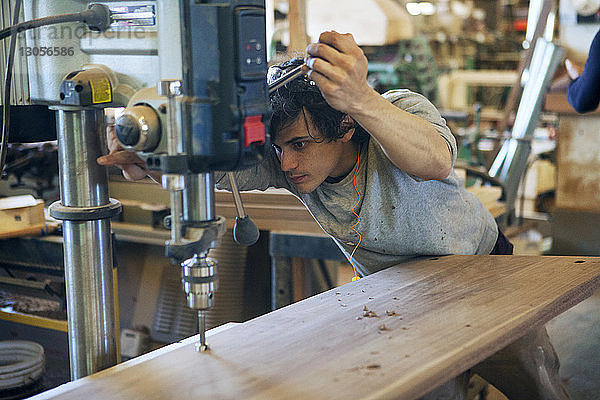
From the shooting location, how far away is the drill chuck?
83cm

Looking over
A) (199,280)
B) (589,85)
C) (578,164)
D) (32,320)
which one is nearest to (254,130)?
(199,280)

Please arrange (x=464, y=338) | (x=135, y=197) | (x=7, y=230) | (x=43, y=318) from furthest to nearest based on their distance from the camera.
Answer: (x=135, y=197) < (x=7, y=230) < (x=43, y=318) < (x=464, y=338)

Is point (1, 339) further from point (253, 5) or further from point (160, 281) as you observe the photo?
point (253, 5)

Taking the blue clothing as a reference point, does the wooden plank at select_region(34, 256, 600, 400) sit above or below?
below

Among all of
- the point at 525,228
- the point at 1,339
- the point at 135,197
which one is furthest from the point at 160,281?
the point at 525,228

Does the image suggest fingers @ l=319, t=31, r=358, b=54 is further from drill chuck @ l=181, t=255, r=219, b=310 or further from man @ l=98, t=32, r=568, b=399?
drill chuck @ l=181, t=255, r=219, b=310

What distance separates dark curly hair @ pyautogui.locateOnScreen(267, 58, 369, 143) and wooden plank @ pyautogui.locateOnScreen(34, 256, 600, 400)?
29cm

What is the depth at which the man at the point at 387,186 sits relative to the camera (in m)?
1.24

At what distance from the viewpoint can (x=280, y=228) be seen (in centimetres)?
207

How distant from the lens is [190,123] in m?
0.79

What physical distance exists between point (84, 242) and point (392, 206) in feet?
2.01

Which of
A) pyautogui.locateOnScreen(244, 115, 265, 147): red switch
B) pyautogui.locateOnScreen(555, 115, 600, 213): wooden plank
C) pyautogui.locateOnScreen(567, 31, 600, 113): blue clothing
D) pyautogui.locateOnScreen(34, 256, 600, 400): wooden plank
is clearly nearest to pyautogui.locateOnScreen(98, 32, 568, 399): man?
pyautogui.locateOnScreen(34, 256, 600, 400): wooden plank

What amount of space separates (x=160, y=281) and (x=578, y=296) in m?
1.58

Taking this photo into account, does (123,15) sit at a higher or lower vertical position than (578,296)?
higher
